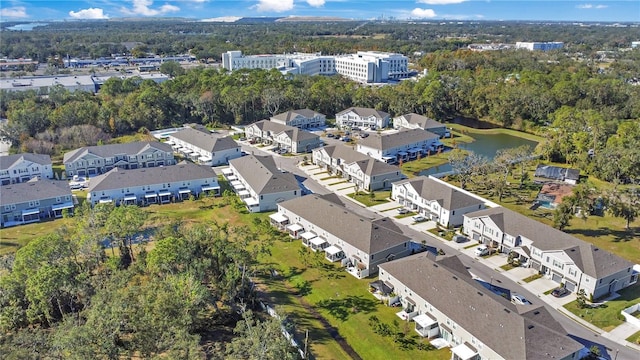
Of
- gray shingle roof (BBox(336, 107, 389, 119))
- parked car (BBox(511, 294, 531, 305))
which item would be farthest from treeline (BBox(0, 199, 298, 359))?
gray shingle roof (BBox(336, 107, 389, 119))

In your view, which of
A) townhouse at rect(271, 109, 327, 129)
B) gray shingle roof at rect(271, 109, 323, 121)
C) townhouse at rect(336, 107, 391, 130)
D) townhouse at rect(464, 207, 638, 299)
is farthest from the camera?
townhouse at rect(336, 107, 391, 130)

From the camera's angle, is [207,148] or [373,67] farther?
[373,67]

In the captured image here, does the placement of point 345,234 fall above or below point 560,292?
above

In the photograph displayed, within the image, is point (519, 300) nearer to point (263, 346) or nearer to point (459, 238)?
point (459, 238)

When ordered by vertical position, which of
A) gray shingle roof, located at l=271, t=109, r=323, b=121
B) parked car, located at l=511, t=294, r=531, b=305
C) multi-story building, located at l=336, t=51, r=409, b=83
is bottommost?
parked car, located at l=511, t=294, r=531, b=305

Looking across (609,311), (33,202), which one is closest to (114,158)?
(33,202)

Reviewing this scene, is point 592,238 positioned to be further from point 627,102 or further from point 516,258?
point 627,102

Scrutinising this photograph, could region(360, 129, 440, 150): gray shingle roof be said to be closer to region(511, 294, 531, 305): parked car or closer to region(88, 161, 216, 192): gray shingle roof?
region(88, 161, 216, 192): gray shingle roof

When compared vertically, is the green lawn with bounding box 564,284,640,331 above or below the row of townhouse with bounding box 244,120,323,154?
below
